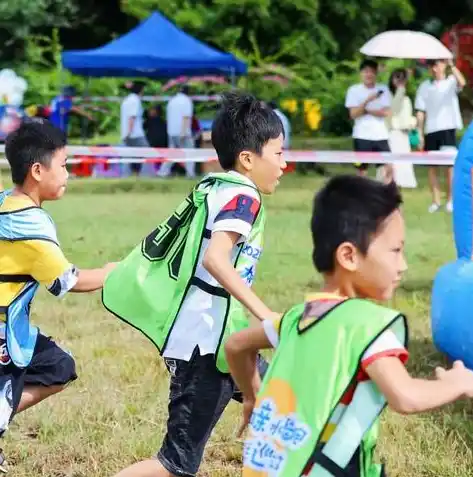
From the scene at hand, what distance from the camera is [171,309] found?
367cm

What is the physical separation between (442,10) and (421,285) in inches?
1106

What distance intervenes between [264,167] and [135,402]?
2070mm

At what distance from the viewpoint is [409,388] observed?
246 centimetres

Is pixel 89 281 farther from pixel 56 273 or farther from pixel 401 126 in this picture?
pixel 401 126

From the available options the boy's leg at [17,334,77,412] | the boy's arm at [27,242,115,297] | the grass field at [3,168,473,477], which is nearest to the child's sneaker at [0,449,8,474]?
the grass field at [3,168,473,477]

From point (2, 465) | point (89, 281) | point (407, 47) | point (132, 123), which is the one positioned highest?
point (89, 281)

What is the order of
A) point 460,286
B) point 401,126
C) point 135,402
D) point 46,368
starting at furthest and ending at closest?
point 401,126, point 460,286, point 135,402, point 46,368

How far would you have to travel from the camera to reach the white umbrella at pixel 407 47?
51.3 feet

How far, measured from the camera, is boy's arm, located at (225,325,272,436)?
284cm

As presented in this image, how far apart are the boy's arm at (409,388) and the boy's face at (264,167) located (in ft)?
4.17

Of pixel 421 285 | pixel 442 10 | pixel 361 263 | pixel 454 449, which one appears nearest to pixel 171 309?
pixel 361 263

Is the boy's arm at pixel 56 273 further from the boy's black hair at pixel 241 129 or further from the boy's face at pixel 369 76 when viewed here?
the boy's face at pixel 369 76

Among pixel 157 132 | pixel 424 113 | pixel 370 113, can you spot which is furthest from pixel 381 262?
pixel 157 132

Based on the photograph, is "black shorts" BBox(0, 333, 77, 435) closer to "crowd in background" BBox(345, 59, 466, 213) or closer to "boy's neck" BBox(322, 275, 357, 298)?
"boy's neck" BBox(322, 275, 357, 298)
